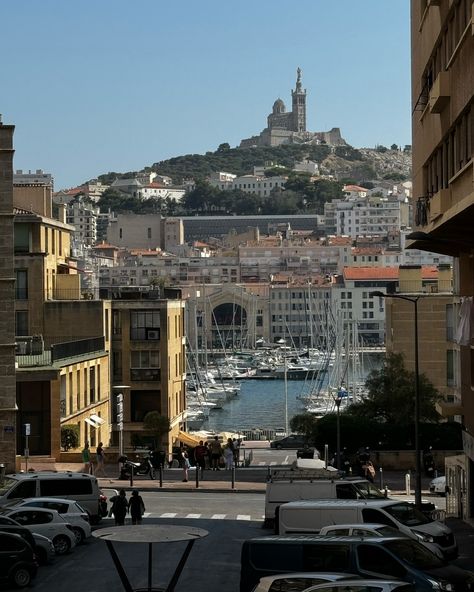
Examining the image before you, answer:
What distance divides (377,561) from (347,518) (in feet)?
16.0

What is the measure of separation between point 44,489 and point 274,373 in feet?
527

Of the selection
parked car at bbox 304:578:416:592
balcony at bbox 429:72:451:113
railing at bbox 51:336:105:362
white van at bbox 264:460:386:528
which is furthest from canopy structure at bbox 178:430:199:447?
parked car at bbox 304:578:416:592

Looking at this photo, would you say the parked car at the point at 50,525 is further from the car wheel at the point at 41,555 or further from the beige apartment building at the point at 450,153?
the beige apartment building at the point at 450,153

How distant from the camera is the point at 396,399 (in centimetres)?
4966

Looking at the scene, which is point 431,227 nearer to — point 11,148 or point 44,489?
point 44,489

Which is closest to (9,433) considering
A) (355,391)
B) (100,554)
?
(100,554)

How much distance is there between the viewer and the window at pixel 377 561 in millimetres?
17148

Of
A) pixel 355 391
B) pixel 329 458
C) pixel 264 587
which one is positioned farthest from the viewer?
pixel 355 391

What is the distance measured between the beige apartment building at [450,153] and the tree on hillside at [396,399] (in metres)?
15.7

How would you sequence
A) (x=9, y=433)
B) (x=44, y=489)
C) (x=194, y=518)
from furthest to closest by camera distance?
(x=9, y=433)
(x=194, y=518)
(x=44, y=489)

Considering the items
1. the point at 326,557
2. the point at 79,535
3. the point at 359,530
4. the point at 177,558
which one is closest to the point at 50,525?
the point at 79,535

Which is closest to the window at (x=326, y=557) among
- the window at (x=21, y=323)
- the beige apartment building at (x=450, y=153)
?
the beige apartment building at (x=450, y=153)

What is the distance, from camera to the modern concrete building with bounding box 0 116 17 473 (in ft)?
130

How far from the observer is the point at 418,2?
29.3m
